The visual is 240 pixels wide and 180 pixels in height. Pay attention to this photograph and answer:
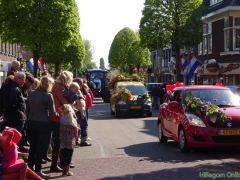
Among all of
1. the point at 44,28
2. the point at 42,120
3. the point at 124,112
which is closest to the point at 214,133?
the point at 42,120

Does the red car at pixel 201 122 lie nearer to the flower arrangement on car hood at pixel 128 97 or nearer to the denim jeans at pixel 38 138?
the denim jeans at pixel 38 138

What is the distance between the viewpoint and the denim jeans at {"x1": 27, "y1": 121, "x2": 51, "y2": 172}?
9766mm

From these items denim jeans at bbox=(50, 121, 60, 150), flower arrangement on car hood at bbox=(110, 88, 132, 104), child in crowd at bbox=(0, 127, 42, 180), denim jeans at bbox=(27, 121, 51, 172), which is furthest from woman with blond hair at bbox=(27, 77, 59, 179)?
flower arrangement on car hood at bbox=(110, 88, 132, 104)

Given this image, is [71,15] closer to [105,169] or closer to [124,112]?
[124,112]

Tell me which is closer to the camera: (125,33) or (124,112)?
(124,112)

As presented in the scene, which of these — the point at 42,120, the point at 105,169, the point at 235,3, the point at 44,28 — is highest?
the point at 235,3

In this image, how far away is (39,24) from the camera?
3048 centimetres

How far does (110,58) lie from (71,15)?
5597cm

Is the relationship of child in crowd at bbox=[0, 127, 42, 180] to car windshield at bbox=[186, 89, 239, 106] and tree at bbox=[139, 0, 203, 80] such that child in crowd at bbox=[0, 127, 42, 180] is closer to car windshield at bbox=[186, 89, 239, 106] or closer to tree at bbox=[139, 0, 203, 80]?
car windshield at bbox=[186, 89, 239, 106]

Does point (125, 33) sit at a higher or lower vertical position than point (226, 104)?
higher

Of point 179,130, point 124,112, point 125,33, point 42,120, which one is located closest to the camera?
point 42,120

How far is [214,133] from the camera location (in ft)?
39.2

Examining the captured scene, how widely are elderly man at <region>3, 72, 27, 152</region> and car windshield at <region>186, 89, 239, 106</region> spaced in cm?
500

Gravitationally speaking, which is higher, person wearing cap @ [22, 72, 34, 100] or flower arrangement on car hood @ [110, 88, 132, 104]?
person wearing cap @ [22, 72, 34, 100]
